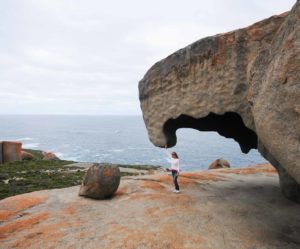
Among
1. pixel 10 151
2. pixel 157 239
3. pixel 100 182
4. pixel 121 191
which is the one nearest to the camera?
pixel 157 239

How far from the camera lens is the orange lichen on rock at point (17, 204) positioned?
44.9ft

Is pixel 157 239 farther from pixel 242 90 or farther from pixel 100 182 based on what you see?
pixel 242 90

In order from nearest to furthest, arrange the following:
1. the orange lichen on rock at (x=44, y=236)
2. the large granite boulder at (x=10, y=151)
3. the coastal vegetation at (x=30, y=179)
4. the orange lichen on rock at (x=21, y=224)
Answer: the orange lichen on rock at (x=44, y=236) < the orange lichen on rock at (x=21, y=224) < the coastal vegetation at (x=30, y=179) < the large granite boulder at (x=10, y=151)

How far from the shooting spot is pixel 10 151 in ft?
150

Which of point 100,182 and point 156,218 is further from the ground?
point 100,182

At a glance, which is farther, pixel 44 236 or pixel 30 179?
pixel 30 179

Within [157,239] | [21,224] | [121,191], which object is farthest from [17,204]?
[157,239]

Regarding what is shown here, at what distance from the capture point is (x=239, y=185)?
1878 centimetres

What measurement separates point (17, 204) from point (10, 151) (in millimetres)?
33850

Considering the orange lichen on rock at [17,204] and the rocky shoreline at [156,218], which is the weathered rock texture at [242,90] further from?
the orange lichen on rock at [17,204]

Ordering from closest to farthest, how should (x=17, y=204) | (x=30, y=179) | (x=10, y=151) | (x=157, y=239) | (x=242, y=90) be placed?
1. (x=157, y=239)
2. (x=242, y=90)
3. (x=17, y=204)
4. (x=30, y=179)
5. (x=10, y=151)

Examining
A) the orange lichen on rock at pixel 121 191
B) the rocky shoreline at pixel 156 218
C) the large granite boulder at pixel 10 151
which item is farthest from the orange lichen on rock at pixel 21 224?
the large granite boulder at pixel 10 151

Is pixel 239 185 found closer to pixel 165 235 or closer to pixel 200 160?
pixel 165 235

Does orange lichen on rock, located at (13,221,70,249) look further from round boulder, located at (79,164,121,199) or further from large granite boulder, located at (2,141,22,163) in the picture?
large granite boulder, located at (2,141,22,163)
